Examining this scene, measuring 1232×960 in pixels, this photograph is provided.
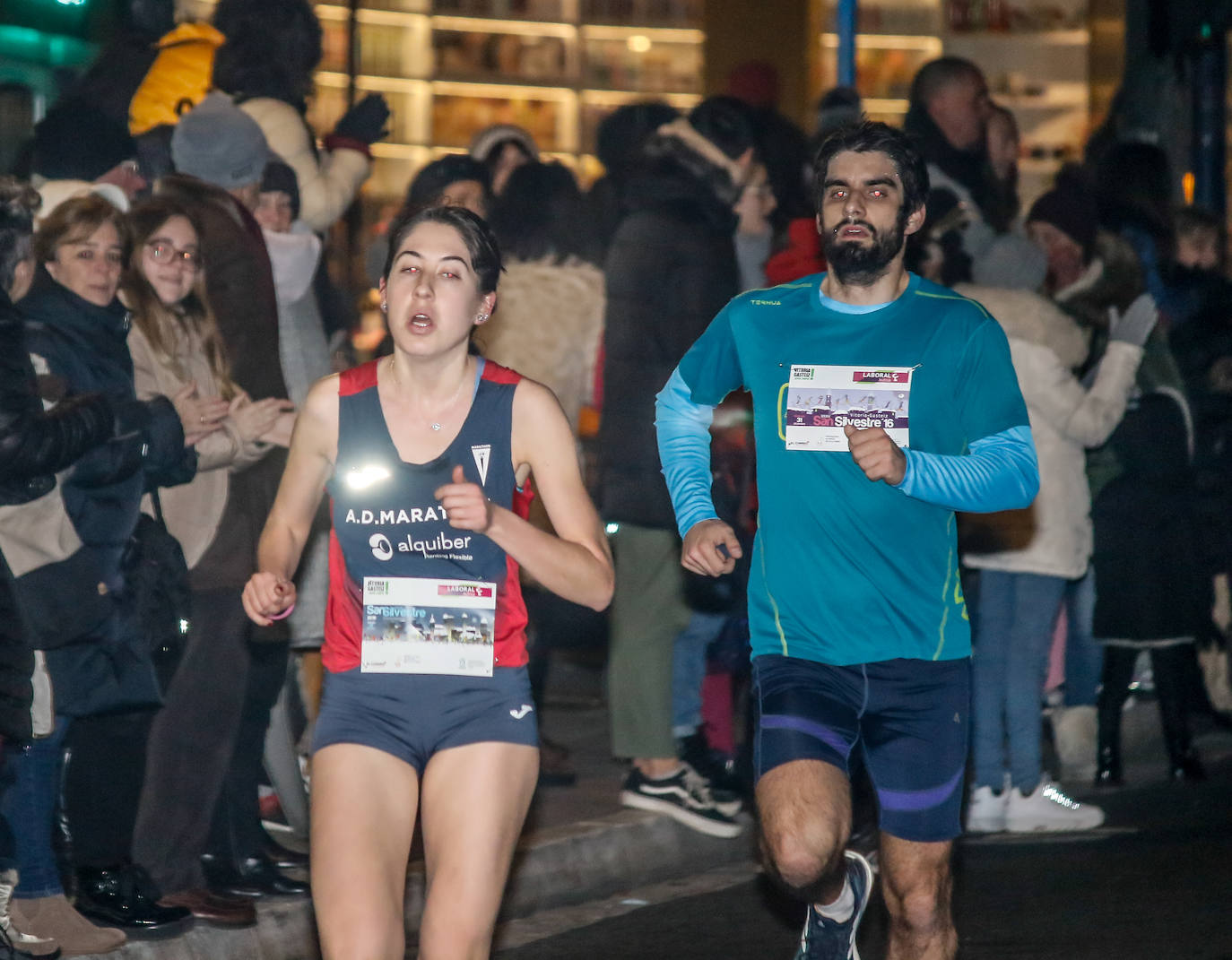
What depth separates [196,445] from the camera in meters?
5.76

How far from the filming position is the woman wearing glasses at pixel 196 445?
5.61m

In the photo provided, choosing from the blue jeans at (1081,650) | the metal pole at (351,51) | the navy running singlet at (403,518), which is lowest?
the blue jeans at (1081,650)

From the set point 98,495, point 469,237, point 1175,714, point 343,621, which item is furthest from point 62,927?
point 1175,714

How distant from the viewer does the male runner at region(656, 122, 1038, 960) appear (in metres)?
4.48

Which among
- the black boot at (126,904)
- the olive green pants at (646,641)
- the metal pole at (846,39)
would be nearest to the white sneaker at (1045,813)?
the olive green pants at (646,641)

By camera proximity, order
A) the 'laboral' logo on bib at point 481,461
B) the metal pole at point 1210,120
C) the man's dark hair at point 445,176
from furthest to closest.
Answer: the metal pole at point 1210,120, the man's dark hair at point 445,176, the 'laboral' logo on bib at point 481,461

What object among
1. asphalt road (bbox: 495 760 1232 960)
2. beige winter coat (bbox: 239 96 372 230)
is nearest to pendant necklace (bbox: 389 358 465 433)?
asphalt road (bbox: 495 760 1232 960)

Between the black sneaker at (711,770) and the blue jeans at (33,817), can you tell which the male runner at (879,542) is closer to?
the blue jeans at (33,817)

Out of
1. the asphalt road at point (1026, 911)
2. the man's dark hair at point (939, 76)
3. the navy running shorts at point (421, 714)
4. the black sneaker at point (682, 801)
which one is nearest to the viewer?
the navy running shorts at point (421, 714)

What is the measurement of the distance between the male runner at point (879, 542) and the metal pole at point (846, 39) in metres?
7.20

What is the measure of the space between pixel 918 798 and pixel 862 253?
1.24 metres

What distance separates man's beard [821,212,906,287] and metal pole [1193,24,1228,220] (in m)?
9.50

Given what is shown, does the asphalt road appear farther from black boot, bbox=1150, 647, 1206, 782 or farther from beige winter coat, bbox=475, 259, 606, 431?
beige winter coat, bbox=475, 259, 606, 431

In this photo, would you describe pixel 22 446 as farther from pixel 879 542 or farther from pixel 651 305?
pixel 651 305
